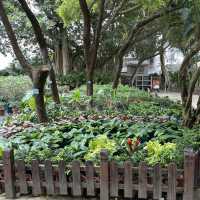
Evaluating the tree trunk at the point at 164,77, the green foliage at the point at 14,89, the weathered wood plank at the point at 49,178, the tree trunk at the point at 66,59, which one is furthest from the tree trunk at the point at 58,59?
the weathered wood plank at the point at 49,178

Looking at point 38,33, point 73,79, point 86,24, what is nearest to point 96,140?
point 38,33

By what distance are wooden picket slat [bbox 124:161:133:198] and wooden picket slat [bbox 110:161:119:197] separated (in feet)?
0.32

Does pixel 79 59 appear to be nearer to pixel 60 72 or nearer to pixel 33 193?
pixel 60 72

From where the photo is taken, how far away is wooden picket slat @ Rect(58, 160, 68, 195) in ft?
12.6

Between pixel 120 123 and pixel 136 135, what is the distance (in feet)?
2.69

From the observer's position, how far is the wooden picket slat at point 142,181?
368cm

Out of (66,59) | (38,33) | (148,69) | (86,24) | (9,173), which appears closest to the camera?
(9,173)

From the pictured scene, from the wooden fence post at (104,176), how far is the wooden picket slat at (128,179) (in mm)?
192

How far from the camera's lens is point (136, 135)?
4.93 metres

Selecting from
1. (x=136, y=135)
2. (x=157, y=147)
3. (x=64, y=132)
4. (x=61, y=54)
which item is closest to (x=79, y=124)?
(x=64, y=132)

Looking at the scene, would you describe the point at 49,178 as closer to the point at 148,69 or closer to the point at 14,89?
the point at 14,89

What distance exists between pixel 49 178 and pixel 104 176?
62 cm

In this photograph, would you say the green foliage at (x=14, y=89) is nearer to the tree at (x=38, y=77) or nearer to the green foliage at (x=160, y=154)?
the tree at (x=38, y=77)

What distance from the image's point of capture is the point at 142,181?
371 centimetres
